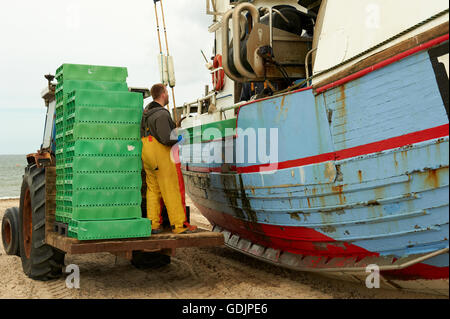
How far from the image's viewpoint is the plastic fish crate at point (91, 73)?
518cm

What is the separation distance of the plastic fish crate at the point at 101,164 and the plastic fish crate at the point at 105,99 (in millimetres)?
515

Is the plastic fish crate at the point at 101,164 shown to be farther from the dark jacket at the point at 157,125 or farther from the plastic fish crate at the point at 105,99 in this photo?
the plastic fish crate at the point at 105,99

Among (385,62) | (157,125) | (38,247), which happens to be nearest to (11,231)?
(38,247)

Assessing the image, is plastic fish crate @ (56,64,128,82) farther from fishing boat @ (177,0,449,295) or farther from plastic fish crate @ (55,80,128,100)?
fishing boat @ (177,0,449,295)

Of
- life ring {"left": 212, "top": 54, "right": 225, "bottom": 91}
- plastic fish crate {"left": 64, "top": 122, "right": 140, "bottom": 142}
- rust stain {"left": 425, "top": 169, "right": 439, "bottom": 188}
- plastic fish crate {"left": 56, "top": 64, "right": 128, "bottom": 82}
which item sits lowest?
rust stain {"left": 425, "top": 169, "right": 439, "bottom": 188}

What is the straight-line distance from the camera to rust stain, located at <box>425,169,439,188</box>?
146 inches

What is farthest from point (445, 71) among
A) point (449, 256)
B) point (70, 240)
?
point (70, 240)

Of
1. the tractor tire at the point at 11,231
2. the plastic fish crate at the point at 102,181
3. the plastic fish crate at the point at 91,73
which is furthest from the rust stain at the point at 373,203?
the tractor tire at the point at 11,231

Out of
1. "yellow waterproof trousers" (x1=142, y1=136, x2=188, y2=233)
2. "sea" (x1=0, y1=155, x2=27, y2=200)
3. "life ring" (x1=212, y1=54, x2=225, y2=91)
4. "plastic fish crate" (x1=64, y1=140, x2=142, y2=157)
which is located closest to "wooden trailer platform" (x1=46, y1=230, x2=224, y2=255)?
"yellow waterproof trousers" (x1=142, y1=136, x2=188, y2=233)

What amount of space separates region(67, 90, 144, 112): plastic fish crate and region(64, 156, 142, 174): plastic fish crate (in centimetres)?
52

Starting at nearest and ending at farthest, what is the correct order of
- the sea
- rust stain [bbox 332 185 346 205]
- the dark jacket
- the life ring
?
rust stain [bbox 332 185 346 205]
the dark jacket
the life ring
the sea

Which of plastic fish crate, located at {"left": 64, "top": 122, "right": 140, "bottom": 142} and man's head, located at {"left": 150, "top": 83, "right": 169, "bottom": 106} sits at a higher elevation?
man's head, located at {"left": 150, "top": 83, "right": 169, "bottom": 106}

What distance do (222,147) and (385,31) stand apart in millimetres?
2631

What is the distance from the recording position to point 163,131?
5.08m
